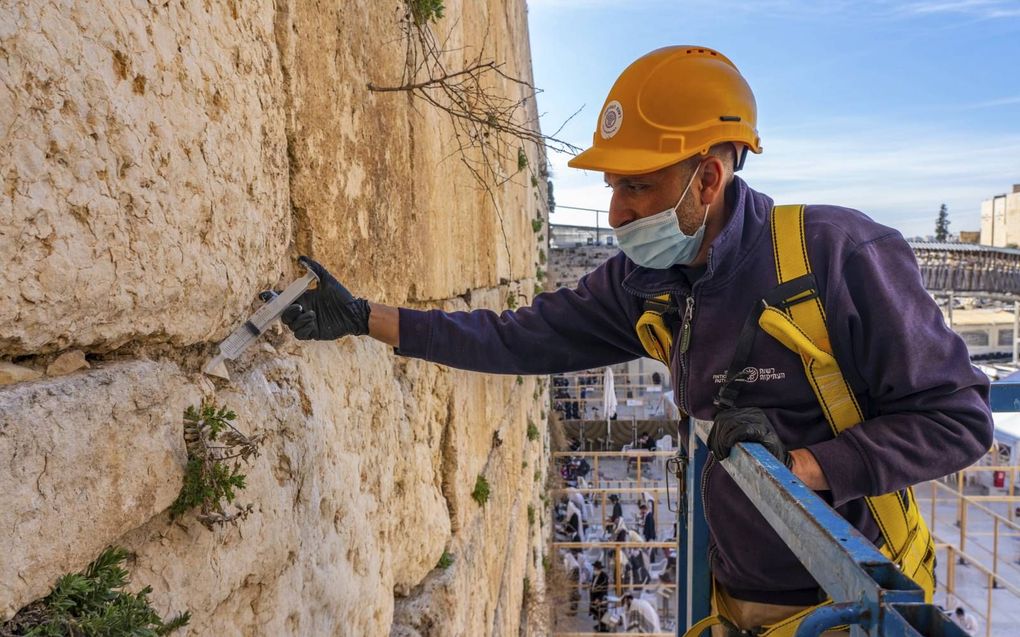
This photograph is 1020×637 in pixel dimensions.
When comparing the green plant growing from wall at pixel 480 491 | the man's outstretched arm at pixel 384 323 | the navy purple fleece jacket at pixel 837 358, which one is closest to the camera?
the navy purple fleece jacket at pixel 837 358

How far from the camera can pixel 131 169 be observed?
936mm

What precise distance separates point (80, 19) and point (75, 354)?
0.38 meters

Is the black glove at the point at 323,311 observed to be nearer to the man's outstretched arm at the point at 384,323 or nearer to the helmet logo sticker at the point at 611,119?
the man's outstretched arm at the point at 384,323

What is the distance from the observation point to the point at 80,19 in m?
0.85

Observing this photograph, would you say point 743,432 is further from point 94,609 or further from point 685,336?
point 94,609

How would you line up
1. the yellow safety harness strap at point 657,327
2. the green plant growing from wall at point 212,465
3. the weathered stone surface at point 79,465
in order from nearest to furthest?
1. the weathered stone surface at point 79,465
2. the green plant growing from wall at point 212,465
3. the yellow safety harness strap at point 657,327

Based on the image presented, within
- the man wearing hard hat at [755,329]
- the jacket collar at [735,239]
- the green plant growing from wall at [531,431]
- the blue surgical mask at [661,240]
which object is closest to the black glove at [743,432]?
the man wearing hard hat at [755,329]

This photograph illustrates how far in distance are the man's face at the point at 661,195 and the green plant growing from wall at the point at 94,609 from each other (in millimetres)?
1448

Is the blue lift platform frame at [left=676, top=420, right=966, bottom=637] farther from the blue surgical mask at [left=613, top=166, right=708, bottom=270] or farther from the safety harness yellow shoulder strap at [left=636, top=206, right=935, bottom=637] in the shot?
the blue surgical mask at [left=613, top=166, right=708, bottom=270]

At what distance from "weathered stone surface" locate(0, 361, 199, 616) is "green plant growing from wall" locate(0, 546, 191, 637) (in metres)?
0.02

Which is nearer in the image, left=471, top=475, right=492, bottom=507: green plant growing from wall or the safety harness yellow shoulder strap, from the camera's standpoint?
the safety harness yellow shoulder strap

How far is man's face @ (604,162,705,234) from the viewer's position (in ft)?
6.37

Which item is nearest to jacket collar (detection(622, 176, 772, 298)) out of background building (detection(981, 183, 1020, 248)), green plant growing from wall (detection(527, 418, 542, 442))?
green plant growing from wall (detection(527, 418, 542, 442))

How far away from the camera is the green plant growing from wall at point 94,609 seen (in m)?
0.77
